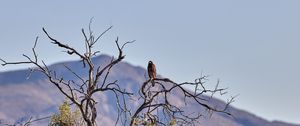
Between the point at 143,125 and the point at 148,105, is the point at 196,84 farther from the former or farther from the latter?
the point at 143,125

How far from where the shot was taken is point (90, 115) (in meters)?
19.9

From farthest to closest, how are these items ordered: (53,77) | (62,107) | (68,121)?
(62,107)
(68,121)
(53,77)

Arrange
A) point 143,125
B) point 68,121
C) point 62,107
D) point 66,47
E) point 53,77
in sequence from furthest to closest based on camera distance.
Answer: point 62,107 → point 68,121 → point 143,125 → point 53,77 → point 66,47

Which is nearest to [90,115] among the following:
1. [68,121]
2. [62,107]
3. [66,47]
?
[66,47]

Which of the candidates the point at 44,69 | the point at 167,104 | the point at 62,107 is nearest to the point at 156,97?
the point at 167,104

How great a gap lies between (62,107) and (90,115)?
401 inches

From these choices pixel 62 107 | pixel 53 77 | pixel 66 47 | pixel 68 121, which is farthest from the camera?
pixel 62 107

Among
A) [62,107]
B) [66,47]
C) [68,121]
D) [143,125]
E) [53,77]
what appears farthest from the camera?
[62,107]

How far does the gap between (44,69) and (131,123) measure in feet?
9.56

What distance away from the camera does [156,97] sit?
19.9 meters

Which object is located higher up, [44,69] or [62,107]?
[62,107]

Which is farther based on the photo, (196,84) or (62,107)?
(62,107)

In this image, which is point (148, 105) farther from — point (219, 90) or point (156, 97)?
point (219, 90)

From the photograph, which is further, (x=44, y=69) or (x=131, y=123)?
(x=131, y=123)
